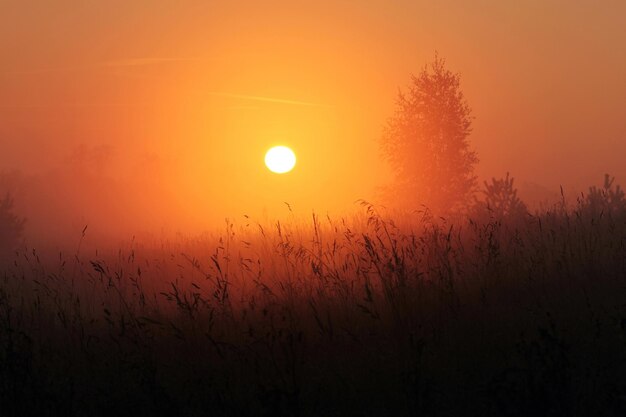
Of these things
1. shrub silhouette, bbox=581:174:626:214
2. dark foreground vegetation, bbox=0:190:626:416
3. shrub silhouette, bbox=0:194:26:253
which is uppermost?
shrub silhouette, bbox=0:194:26:253

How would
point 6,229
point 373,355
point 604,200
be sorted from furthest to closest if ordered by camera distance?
point 6,229 < point 604,200 < point 373,355

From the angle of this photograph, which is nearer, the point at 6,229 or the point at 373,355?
the point at 373,355

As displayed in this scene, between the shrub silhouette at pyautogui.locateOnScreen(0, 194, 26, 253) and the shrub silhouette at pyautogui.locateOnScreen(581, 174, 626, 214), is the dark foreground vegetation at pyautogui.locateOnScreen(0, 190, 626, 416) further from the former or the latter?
the shrub silhouette at pyautogui.locateOnScreen(0, 194, 26, 253)

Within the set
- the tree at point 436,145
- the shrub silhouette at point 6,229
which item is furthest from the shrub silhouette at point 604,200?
the shrub silhouette at point 6,229

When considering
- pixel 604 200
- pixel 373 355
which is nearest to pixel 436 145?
pixel 604 200

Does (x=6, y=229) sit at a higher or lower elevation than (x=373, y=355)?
higher

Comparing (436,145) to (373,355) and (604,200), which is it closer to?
(604,200)

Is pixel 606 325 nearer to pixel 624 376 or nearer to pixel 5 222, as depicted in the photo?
pixel 624 376

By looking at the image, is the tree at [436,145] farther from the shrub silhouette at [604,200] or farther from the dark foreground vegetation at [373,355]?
the dark foreground vegetation at [373,355]

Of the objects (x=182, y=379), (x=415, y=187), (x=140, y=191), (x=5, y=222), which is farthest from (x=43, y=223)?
(x=182, y=379)


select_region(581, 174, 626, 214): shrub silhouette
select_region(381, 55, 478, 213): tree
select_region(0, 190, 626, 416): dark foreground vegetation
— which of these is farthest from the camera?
select_region(381, 55, 478, 213): tree

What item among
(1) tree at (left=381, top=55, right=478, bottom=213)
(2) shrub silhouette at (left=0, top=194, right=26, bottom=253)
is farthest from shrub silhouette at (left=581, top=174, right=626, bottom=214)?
(2) shrub silhouette at (left=0, top=194, right=26, bottom=253)

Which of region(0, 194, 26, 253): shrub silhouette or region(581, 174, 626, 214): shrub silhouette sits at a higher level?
region(0, 194, 26, 253): shrub silhouette

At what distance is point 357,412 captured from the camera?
11.3ft
